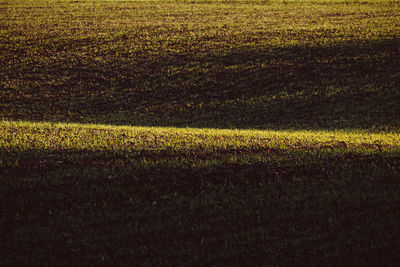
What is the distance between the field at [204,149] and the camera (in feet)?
19.1

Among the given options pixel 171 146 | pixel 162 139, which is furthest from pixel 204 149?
pixel 162 139

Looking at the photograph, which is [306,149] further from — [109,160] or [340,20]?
[340,20]

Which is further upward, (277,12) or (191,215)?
(277,12)

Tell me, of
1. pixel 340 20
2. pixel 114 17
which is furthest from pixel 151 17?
pixel 340 20

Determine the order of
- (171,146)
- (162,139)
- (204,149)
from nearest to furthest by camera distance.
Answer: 1. (204,149)
2. (171,146)
3. (162,139)

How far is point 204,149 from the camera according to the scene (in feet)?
32.3

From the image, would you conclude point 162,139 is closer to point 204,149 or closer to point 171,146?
point 171,146

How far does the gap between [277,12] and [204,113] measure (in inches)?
985

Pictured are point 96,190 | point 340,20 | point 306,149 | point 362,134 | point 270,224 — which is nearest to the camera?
point 270,224

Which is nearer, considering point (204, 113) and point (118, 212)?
point (118, 212)

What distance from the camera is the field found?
5816mm

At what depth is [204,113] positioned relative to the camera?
1673 centimetres

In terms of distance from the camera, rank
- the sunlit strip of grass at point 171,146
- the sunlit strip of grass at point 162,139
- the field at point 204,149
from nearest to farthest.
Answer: the field at point 204,149 → the sunlit strip of grass at point 171,146 → the sunlit strip of grass at point 162,139

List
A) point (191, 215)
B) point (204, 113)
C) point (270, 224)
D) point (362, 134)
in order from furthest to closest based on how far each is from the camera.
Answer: point (204, 113), point (362, 134), point (191, 215), point (270, 224)
